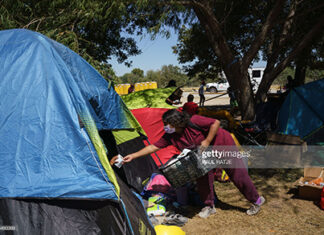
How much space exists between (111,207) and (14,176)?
3.22ft

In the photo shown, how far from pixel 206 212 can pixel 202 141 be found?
3.52 feet

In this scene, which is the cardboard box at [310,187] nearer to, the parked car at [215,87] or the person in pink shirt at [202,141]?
the person in pink shirt at [202,141]

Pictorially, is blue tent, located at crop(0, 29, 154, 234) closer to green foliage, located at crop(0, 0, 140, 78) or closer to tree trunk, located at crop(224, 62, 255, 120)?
green foliage, located at crop(0, 0, 140, 78)

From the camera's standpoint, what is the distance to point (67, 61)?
3.55 m

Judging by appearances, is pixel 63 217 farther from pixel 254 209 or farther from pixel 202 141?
pixel 254 209

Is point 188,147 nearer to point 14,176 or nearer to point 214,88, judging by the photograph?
point 14,176

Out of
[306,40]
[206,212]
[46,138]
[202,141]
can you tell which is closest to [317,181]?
[206,212]

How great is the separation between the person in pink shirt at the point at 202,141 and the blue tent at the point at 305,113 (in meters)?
2.71

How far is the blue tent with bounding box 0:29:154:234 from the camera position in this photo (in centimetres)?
274

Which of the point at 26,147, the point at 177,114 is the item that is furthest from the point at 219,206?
the point at 26,147

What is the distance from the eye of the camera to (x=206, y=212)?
13.2 feet

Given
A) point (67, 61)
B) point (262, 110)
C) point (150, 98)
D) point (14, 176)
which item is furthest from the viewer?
point (262, 110)

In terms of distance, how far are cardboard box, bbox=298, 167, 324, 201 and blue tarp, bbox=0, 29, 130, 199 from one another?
10.4 ft

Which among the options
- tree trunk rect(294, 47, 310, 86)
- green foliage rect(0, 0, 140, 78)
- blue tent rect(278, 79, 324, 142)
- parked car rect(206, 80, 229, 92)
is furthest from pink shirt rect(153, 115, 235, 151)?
parked car rect(206, 80, 229, 92)
